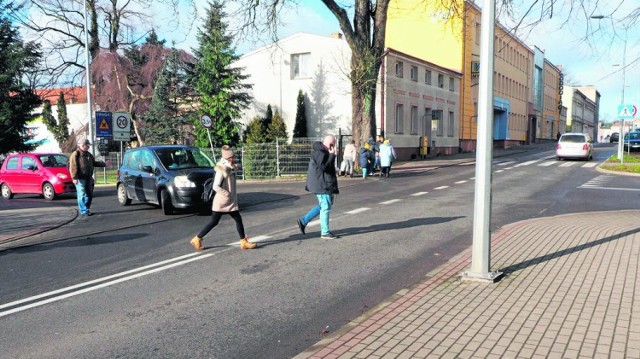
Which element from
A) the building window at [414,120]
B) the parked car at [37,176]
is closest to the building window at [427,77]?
the building window at [414,120]

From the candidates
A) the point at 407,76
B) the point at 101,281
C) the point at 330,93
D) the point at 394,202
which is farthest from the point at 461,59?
the point at 101,281

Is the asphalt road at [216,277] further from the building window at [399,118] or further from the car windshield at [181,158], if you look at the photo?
the building window at [399,118]

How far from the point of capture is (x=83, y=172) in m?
12.3

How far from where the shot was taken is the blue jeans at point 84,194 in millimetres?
12492

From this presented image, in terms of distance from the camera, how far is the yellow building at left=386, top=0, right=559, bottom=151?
41.2 meters

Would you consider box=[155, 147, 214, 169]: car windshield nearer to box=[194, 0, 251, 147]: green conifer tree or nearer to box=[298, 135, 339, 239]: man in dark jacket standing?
box=[298, 135, 339, 239]: man in dark jacket standing

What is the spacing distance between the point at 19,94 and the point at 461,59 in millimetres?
33080

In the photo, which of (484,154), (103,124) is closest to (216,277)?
(484,154)

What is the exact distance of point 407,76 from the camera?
3475 centimetres

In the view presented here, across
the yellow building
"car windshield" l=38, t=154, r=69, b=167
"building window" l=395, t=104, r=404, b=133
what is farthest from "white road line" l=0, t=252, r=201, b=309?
"building window" l=395, t=104, r=404, b=133

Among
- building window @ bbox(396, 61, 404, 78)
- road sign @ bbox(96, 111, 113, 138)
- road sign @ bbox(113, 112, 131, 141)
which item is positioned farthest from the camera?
building window @ bbox(396, 61, 404, 78)

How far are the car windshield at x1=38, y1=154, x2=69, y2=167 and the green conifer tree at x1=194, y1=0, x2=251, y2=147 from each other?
1424 centimetres

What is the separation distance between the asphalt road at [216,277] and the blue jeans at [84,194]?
0.43 m

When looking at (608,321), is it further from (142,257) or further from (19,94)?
(19,94)
